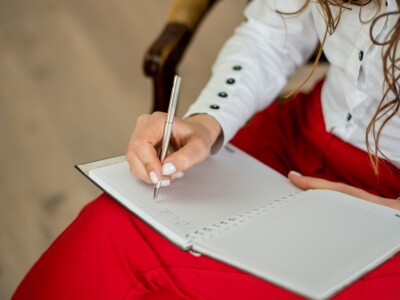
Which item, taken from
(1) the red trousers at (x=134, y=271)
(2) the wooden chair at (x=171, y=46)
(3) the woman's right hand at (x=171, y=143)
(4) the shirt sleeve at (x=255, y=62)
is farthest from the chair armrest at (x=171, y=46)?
(1) the red trousers at (x=134, y=271)

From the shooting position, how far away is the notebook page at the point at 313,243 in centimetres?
52

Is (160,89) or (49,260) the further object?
(160,89)

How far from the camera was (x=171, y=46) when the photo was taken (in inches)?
39.4

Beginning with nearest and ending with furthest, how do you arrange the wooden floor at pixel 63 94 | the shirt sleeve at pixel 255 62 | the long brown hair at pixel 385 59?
Result: the long brown hair at pixel 385 59 < the shirt sleeve at pixel 255 62 < the wooden floor at pixel 63 94

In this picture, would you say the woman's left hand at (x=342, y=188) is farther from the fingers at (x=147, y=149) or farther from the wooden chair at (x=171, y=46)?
the wooden chair at (x=171, y=46)

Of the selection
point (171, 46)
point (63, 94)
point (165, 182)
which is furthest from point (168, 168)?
point (63, 94)

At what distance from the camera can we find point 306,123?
0.94m

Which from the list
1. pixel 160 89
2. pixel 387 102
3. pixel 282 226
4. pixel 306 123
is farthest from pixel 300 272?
pixel 160 89

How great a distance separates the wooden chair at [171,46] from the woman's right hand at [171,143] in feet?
0.76

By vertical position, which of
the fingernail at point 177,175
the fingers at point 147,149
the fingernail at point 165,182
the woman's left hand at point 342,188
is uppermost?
the fingers at point 147,149

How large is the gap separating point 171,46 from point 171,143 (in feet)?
0.98

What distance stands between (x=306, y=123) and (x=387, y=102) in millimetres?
222

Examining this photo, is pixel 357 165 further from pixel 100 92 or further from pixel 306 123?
pixel 100 92

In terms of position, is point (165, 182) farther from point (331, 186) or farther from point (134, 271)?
point (331, 186)
